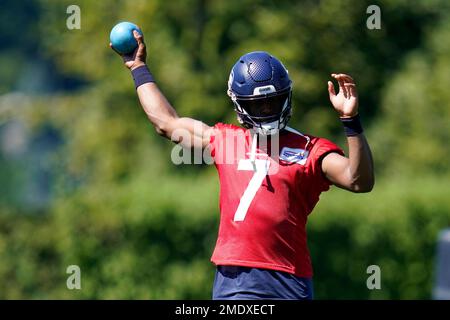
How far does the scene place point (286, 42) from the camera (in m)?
18.8

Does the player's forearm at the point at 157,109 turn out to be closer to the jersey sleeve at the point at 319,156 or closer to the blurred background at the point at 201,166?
the jersey sleeve at the point at 319,156

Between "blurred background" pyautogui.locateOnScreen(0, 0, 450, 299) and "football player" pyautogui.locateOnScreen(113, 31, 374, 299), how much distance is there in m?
5.87

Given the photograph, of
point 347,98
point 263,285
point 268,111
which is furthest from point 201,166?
point 347,98

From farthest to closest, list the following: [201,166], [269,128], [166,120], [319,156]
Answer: [201,166]
[166,120]
[269,128]
[319,156]

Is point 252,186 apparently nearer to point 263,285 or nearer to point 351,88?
point 263,285

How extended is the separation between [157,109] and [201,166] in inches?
462

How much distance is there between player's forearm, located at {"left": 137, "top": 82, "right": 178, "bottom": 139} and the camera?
664 cm

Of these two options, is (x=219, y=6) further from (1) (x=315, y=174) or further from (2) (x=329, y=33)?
(1) (x=315, y=174)

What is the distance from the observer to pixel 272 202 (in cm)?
612

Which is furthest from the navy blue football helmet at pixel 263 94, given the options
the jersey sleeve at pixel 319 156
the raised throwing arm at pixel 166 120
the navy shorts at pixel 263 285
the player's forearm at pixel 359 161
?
the navy shorts at pixel 263 285

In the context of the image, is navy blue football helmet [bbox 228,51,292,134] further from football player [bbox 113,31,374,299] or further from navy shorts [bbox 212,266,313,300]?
navy shorts [bbox 212,266,313,300]

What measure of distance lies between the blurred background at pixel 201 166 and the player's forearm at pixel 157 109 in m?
5.47
